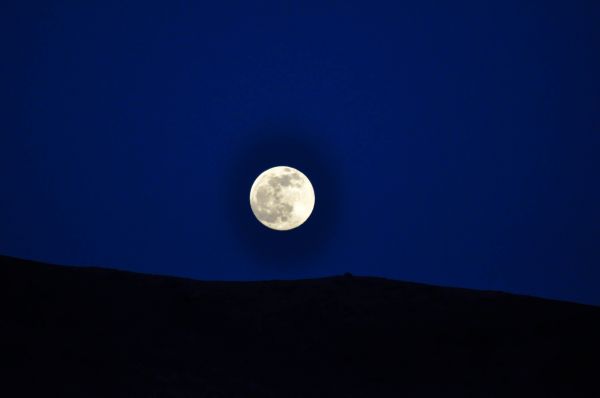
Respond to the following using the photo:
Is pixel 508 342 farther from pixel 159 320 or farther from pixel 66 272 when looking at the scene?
pixel 66 272

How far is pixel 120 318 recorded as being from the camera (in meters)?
15.9

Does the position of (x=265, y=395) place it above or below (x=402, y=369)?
below

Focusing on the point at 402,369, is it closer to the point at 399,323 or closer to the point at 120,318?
the point at 399,323

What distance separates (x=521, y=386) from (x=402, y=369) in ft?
9.94

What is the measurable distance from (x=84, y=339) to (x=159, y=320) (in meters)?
2.51

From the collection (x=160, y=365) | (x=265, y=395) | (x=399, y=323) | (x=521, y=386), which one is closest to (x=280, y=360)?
(x=265, y=395)

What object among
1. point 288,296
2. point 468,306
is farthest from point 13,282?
point 468,306

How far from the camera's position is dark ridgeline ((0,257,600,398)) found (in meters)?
12.6

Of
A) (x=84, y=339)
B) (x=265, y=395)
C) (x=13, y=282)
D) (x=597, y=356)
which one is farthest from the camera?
(x=13, y=282)

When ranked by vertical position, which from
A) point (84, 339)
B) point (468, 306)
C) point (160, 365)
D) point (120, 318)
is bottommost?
point (160, 365)

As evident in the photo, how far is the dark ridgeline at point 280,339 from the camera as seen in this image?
12.6m

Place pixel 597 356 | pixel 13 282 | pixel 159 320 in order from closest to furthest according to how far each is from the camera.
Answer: pixel 597 356 → pixel 159 320 → pixel 13 282

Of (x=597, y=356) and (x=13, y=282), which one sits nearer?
(x=597, y=356)

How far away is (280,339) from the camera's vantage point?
15.9 m
